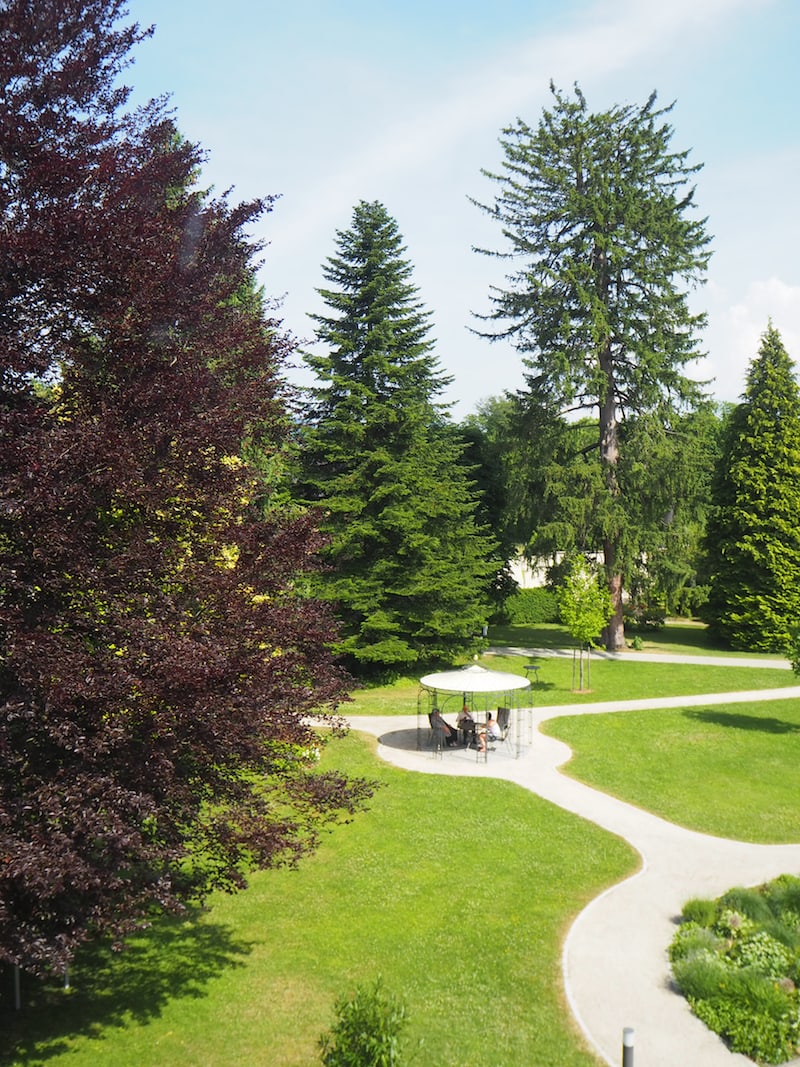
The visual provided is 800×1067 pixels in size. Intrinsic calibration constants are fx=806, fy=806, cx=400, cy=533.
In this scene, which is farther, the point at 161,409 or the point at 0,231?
the point at 161,409

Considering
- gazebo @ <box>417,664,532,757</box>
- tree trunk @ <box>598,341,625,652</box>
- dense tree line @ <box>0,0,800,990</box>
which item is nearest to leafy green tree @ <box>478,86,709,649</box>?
tree trunk @ <box>598,341,625,652</box>

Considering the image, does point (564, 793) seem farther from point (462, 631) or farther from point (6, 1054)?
point (462, 631)

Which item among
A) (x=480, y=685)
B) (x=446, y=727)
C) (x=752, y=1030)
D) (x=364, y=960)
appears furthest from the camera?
(x=446, y=727)

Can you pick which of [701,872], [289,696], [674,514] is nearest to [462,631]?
[674,514]

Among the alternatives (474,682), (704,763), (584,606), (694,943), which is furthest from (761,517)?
(694,943)

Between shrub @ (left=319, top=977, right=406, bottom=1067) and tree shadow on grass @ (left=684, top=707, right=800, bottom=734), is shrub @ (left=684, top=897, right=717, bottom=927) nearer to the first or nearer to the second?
shrub @ (left=319, top=977, right=406, bottom=1067)

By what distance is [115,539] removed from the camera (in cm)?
657

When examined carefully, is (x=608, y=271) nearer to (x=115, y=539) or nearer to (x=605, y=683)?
(x=605, y=683)

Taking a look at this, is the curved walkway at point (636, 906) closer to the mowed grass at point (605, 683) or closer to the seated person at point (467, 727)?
the seated person at point (467, 727)

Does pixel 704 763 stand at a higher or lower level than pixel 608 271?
lower

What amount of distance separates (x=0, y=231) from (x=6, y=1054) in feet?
24.9

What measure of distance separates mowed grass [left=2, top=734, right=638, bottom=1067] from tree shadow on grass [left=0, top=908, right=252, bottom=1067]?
22 millimetres

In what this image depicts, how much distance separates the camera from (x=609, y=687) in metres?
26.6

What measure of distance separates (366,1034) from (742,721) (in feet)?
56.9
